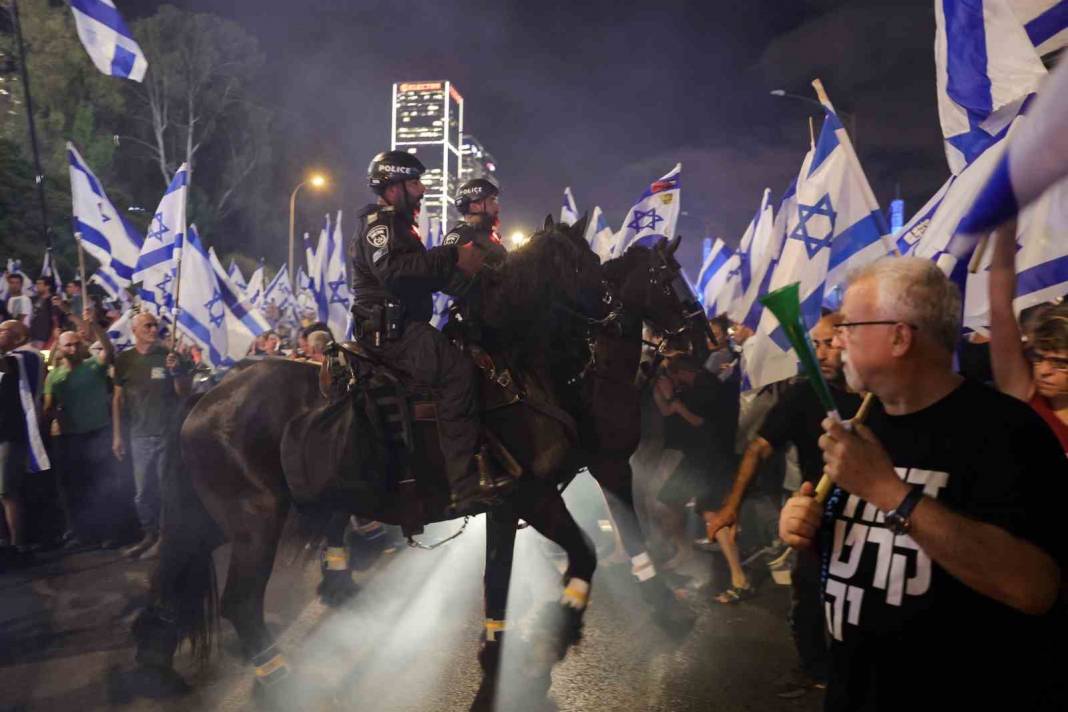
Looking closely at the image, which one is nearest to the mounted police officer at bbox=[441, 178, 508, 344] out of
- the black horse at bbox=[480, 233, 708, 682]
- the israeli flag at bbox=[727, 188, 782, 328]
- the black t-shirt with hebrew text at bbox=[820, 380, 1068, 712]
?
the black horse at bbox=[480, 233, 708, 682]

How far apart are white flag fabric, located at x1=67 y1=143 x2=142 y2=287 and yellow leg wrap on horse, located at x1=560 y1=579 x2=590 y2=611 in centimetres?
855

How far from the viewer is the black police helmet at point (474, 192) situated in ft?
20.8

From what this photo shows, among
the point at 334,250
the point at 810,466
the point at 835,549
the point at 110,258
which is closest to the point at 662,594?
the point at 810,466

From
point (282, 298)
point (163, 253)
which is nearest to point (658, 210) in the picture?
point (163, 253)

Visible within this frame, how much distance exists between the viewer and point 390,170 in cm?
491

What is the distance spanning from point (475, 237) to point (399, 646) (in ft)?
10.3

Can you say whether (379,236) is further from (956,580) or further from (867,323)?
(956,580)

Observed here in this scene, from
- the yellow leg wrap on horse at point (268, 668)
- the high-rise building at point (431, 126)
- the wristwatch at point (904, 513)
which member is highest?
the high-rise building at point (431, 126)

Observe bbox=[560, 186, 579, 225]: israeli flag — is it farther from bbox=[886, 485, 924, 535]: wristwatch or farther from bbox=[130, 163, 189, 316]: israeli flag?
bbox=[886, 485, 924, 535]: wristwatch

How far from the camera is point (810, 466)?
402cm

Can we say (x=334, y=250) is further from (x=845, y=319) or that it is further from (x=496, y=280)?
(x=845, y=319)

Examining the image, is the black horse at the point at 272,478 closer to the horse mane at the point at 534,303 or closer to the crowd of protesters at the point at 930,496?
the horse mane at the point at 534,303

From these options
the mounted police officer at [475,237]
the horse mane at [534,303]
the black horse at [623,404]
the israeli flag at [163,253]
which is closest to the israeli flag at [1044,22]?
the black horse at [623,404]

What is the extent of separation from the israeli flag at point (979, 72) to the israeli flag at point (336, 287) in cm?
1357
